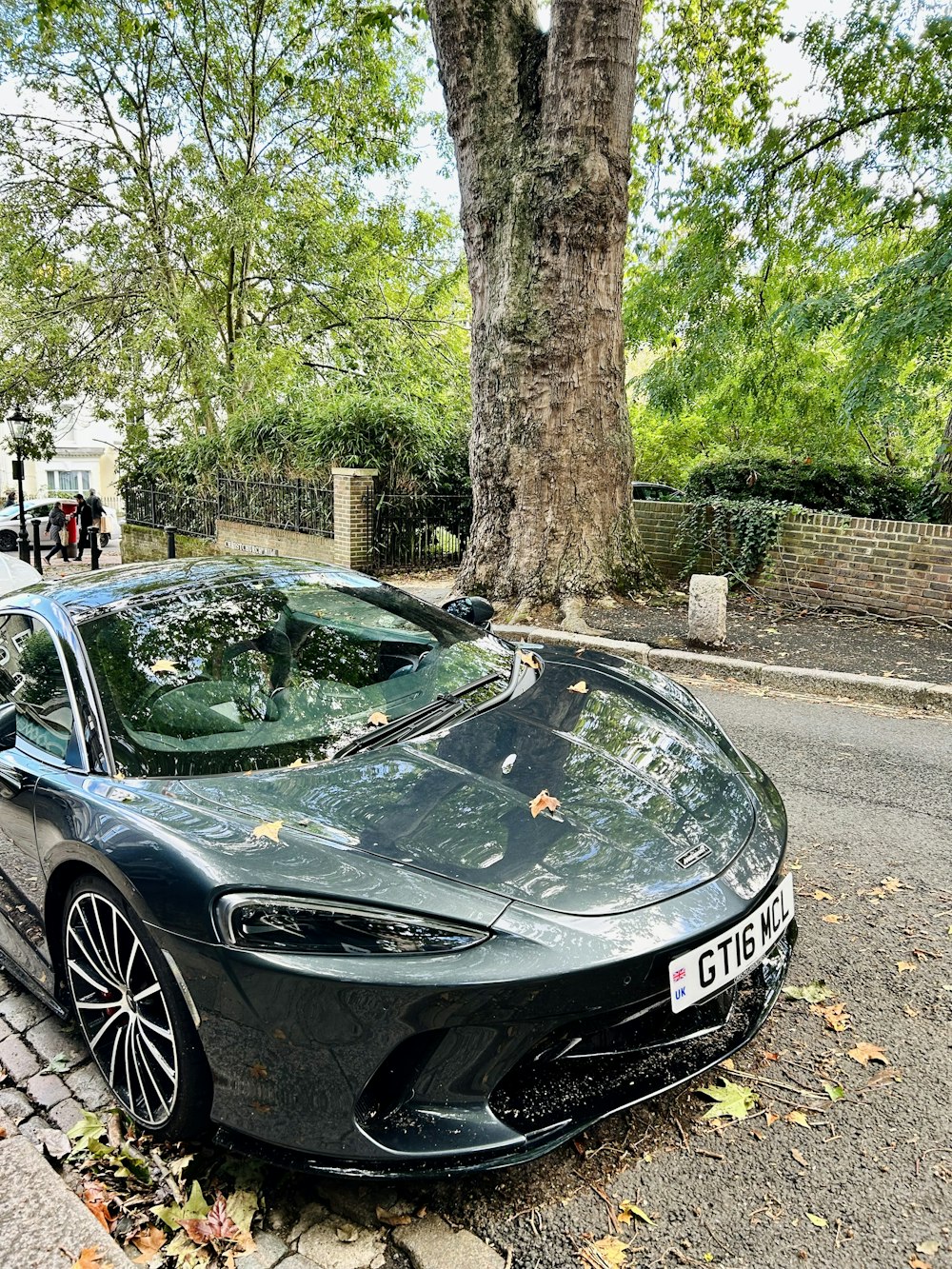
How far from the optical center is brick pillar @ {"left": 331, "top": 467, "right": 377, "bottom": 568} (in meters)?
12.7

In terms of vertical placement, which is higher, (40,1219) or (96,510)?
(96,510)

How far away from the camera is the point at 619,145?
300 inches

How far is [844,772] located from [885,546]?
434cm

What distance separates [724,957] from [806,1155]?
0.51 metres

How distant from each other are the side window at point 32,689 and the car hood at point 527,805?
57 cm

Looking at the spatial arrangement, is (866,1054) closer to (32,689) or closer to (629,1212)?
(629,1212)

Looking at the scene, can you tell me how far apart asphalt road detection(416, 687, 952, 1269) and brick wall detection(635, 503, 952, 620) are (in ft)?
17.8

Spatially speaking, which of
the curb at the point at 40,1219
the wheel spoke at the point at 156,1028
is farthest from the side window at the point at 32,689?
the curb at the point at 40,1219

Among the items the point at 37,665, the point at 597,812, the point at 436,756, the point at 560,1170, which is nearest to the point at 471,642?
the point at 436,756

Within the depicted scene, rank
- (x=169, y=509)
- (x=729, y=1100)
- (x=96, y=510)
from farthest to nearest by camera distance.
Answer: (x=96, y=510) → (x=169, y=509) → (x=729, y=1100)

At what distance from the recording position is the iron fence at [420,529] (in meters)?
13.0

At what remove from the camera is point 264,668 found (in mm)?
2695

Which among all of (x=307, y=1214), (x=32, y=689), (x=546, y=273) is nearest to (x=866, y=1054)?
(x=307, y=1214)

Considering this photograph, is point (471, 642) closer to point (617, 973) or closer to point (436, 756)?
point (436, 756)
